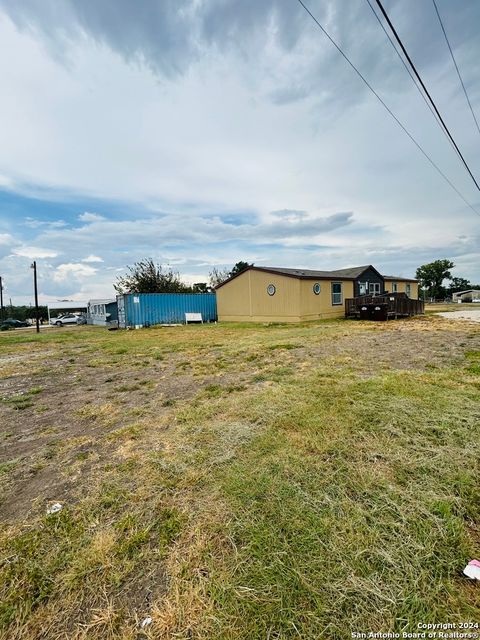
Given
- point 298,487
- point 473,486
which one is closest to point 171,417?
point 298,487

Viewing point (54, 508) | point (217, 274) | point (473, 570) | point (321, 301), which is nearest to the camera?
point (473, 570)

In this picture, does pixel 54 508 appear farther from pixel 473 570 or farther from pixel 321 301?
pixel 321 301

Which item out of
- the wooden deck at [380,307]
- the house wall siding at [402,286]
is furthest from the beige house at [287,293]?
the house wall siding at [402,286]

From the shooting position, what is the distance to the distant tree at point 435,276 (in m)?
60.8

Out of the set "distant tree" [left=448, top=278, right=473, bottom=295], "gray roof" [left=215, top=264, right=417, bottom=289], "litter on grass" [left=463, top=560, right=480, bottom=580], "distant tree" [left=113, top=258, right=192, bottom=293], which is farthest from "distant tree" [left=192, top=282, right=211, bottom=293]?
"distant tree" [left=448, top=278, right=473, bottom=295]

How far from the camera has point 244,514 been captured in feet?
6.33

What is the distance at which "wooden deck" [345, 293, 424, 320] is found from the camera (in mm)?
16328

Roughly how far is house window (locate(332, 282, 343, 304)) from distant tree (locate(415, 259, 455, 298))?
54463 mm

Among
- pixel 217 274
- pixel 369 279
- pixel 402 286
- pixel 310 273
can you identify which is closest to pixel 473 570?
pixel 310 273

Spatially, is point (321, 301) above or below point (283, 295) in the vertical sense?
below

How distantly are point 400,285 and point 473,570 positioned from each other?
27977 millimetres

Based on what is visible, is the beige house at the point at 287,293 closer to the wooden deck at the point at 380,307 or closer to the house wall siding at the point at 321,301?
the house wall siding at the point at 321,301

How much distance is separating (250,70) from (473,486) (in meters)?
8.24

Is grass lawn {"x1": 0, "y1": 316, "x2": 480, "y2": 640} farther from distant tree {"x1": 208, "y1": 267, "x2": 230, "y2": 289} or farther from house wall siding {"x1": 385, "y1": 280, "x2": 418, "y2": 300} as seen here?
distant tree {"x1": 208, "y1": 267, "x2": 230, "y2": 289}
